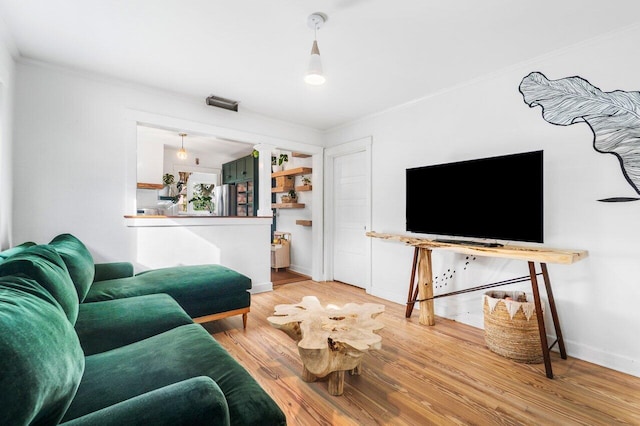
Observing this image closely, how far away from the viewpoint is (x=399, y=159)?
147 inches

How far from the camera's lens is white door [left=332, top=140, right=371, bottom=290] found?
427 centimetres

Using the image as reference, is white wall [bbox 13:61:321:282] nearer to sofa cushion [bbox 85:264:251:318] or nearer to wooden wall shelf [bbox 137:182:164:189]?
sofa cushion [bbox 85:264:251:318]

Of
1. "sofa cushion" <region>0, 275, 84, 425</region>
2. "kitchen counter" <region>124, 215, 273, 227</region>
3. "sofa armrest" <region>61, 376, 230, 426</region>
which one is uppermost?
"kitchen counter" <region>124, 215, 273, 227</region>

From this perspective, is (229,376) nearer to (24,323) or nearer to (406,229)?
(24,323)

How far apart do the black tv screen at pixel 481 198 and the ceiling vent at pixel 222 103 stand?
2220mm

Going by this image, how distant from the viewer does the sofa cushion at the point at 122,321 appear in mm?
1569

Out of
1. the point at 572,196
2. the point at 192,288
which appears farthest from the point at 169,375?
the point at 572,196

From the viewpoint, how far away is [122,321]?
1.72 m

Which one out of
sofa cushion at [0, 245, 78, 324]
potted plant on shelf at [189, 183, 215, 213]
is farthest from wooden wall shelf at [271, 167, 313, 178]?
sofa cushion at [0, 245, 78, 324]

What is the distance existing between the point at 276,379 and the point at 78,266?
146 cm

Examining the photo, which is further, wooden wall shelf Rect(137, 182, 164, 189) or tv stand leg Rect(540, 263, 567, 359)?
wooden wall shelf Rect(137, 182, 164, 189)

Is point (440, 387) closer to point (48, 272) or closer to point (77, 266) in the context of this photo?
point (48, 272)

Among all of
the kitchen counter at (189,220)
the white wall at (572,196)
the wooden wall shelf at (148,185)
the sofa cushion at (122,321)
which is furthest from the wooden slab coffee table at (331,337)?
the wooden wall shelf at (148,185)

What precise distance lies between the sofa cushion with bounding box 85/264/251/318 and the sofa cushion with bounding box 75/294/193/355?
293 mm
